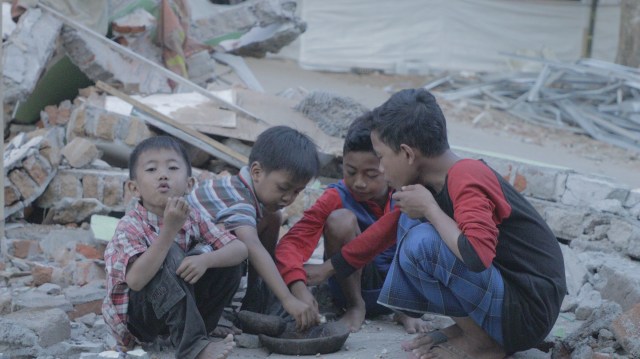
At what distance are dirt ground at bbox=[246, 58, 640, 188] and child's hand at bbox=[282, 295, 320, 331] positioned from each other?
13.9ft

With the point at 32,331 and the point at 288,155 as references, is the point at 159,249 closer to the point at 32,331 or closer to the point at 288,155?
the point at 32,331

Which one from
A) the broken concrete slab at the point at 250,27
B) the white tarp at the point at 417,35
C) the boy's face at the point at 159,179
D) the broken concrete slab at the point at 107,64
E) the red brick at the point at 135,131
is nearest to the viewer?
the boy's face at the point at 159,179

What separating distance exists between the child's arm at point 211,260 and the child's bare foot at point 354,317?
70cm

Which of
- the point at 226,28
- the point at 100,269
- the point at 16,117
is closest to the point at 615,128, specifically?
the point at 226,28

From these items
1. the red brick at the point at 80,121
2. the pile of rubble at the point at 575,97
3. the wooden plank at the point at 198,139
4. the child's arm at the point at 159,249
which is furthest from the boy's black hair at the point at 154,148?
the pile of rubble at the point at 575,97

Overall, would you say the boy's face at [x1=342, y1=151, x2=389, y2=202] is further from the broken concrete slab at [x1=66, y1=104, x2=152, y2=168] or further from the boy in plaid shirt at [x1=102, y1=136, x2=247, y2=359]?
the broken concrete slab at [x1=66, y1=104, x2=152, y2=168]

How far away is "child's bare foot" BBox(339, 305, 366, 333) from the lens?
3.99 metres

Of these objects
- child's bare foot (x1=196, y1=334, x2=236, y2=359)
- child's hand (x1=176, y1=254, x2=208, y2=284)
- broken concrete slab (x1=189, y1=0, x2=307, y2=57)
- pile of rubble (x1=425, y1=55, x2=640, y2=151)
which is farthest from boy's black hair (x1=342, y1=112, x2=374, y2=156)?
pile of rubble (x1=425, y1=55, x2=640, y2=151)

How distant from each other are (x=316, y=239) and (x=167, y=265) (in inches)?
37.6

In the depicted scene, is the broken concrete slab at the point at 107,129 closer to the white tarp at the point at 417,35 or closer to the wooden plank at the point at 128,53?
the wooden plank at the point at 128,53

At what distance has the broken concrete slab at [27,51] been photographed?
596 cm

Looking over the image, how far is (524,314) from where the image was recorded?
10.8 feet

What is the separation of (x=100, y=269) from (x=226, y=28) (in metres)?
5.01

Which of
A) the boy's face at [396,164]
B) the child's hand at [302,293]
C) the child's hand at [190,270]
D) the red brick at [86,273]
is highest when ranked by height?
the boy's face at [396,164]
